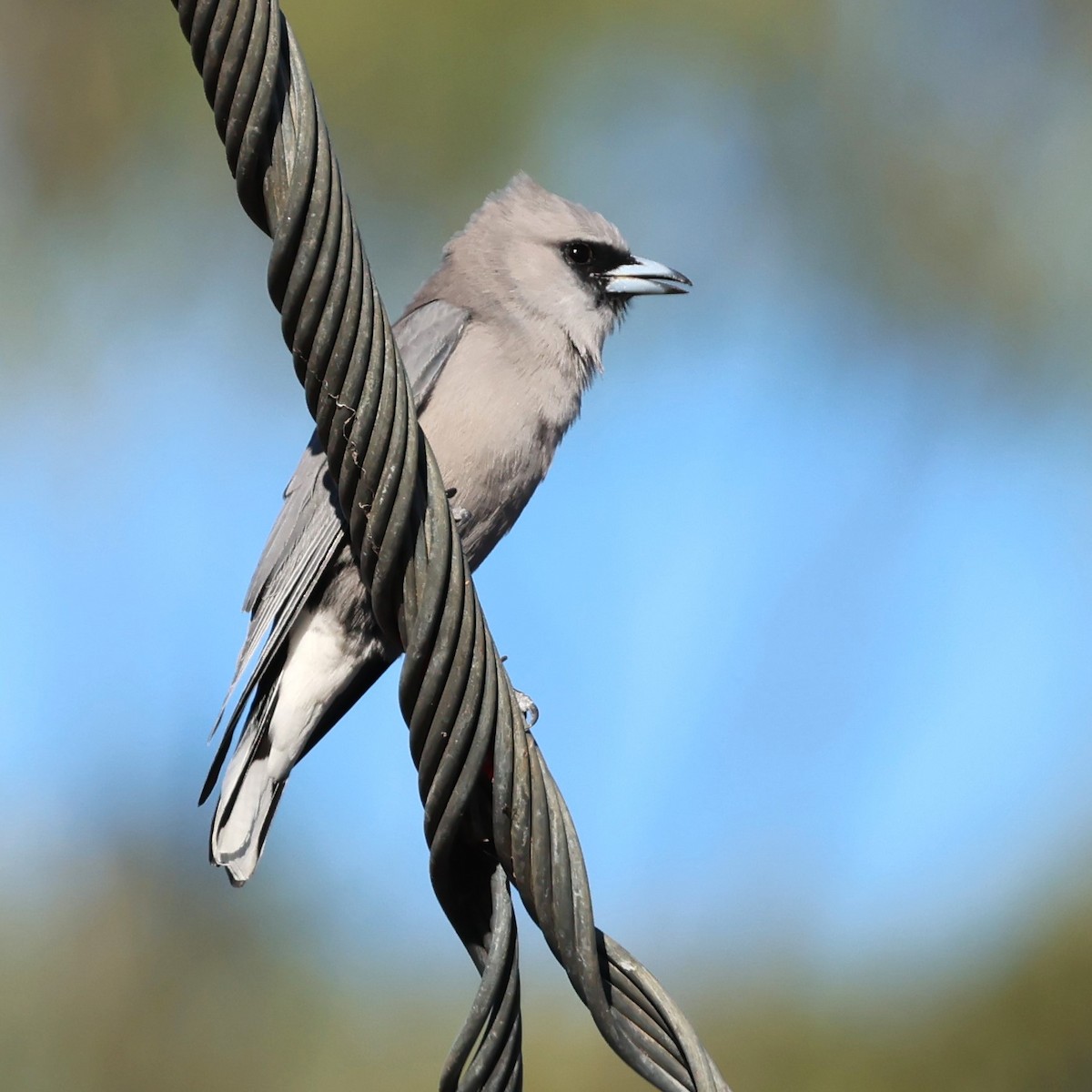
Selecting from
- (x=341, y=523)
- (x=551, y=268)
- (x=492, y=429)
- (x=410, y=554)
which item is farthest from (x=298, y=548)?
(x=410, y=554)

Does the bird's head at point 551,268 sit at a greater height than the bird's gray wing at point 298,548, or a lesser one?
greater

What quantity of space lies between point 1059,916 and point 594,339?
16.7ft

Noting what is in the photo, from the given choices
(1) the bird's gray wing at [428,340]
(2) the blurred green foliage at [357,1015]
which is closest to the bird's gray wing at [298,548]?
(1) the bird's gray wing at [428,340]

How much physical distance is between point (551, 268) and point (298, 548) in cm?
141

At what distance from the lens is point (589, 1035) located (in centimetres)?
765

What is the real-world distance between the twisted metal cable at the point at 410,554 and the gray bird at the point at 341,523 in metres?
1.49

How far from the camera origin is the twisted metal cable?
1977mm

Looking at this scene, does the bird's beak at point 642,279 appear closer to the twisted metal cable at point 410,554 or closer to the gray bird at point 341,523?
the gray bird at point 341,523

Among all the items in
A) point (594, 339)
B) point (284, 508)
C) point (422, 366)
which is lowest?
point (284, 508)

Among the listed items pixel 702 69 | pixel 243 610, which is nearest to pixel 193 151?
pixel 702 69

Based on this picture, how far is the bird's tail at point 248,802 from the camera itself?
386 cm

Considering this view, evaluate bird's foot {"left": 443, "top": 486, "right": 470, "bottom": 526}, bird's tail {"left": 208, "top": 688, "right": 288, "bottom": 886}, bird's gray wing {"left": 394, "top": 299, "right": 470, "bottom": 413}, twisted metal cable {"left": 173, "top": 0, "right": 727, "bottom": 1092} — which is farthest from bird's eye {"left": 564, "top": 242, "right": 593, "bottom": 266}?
twisted metal cable {"left": 173, "top": 0, "right": 727, "bottom": 1092}

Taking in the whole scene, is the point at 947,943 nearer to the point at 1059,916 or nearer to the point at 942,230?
the point at 1059,916

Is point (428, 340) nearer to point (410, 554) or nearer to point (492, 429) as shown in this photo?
point (492, 429)
